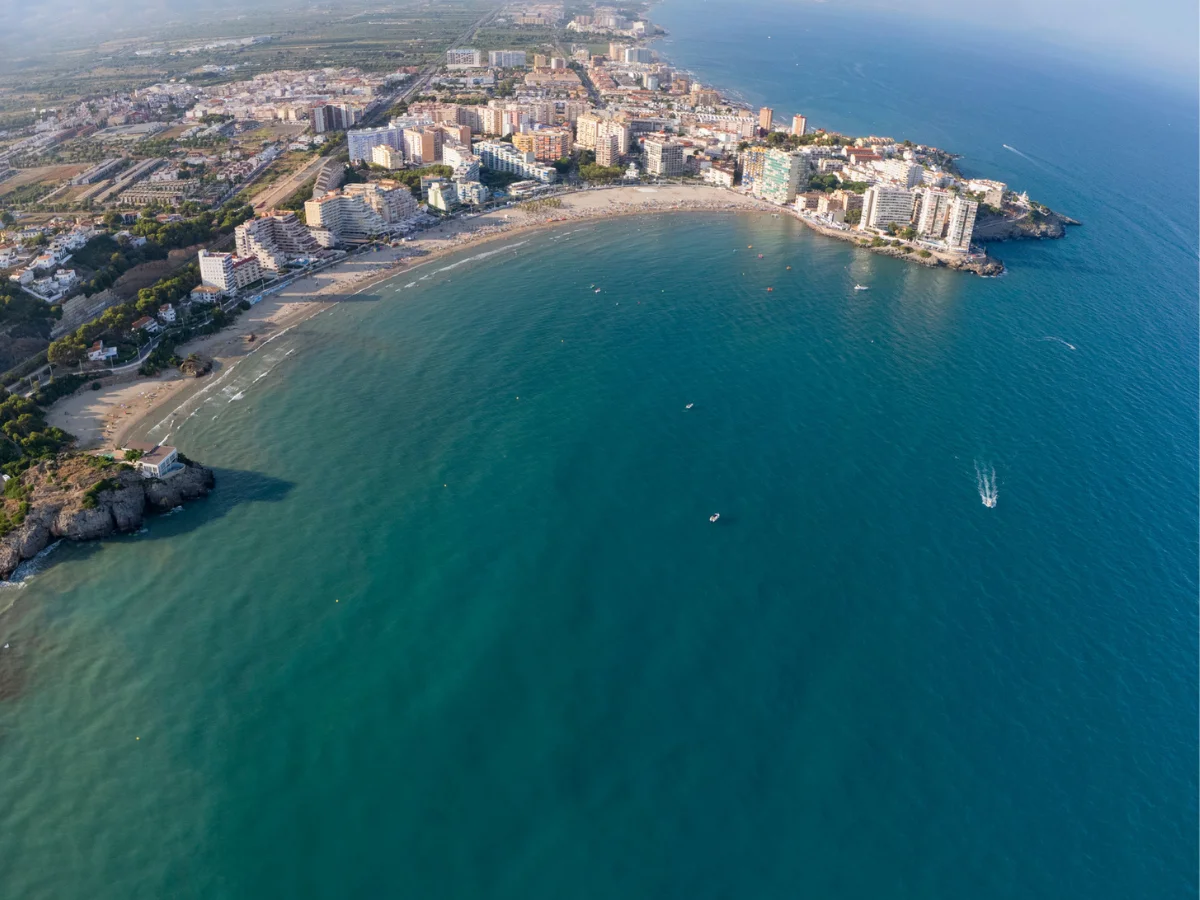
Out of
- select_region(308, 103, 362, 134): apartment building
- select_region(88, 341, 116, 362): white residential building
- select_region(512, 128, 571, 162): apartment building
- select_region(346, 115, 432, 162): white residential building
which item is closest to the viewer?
select_region(88, 341, 116, 362): white residential building

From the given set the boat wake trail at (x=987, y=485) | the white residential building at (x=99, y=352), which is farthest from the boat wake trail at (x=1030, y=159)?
the white residential building at (x=99, y=352)

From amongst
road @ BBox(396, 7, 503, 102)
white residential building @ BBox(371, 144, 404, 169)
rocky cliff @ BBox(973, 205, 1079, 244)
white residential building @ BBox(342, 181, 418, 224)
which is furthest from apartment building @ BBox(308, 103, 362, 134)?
rocky cliff @ BBox(973, 205, 1079, 244)

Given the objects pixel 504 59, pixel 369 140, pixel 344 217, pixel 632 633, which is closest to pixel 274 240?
pixel 344 217

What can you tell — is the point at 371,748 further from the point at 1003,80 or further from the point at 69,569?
the point at 1003,80

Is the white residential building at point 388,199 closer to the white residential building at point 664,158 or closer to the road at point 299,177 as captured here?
the road at point 299,177

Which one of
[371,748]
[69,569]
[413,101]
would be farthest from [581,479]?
[413,101]

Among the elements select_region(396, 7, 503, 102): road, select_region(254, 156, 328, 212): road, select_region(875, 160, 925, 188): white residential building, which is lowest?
select_region(254, 156, 328, 212): road

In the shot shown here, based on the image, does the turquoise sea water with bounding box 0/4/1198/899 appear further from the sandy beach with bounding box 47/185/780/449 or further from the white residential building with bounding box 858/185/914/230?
the white residential building with bounding box 858/185/914/230
